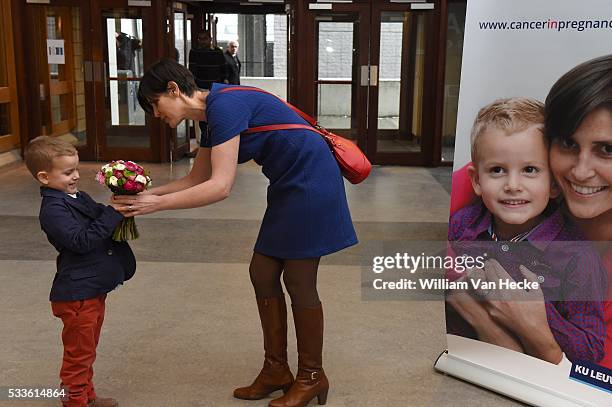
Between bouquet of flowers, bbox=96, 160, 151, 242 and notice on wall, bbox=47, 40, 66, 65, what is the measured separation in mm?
6910

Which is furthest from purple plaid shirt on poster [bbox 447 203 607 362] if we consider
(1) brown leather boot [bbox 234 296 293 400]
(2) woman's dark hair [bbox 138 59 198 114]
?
(2) woman's dark hair [bbox 138 59 198 114]

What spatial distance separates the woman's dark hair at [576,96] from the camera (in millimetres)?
2418

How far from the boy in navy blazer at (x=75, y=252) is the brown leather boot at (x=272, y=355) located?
1.96 feet

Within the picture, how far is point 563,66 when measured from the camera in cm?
254

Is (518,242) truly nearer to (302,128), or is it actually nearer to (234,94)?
(302,128)

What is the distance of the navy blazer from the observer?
248 centimetres

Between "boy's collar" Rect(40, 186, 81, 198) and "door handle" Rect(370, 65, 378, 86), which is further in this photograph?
"door handle" Rect(370, 65, 378, 86)

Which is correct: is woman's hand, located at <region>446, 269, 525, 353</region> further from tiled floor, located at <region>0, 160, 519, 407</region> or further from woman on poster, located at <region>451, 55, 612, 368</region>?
woman on poster, located at <region>451, 55, 612, 368</region>

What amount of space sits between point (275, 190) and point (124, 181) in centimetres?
55

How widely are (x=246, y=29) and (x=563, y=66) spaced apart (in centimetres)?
1785

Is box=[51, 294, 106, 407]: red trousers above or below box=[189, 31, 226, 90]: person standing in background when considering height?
below

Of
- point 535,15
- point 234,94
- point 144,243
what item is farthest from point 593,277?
point 144,243

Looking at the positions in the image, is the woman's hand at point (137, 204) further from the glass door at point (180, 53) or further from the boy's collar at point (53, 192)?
the glass door at point (180, 53)

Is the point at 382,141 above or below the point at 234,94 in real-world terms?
below
